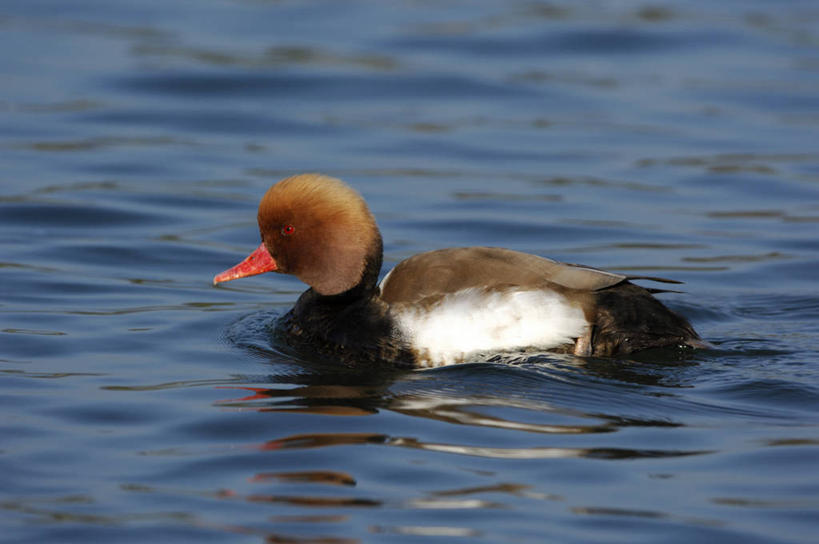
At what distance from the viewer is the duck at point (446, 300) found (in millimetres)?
6355

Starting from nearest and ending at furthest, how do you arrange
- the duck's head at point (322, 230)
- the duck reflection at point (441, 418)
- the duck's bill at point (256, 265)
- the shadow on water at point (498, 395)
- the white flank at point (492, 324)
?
the duck reflection at point (441, 418) → the shadow on water at point (498, 395) → the white flank at point (492, 324) → the duck's head at point (322, 230) → the duck's bill at point (256, 265)

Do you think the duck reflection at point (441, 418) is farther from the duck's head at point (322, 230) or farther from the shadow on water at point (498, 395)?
the duck's head at point (322, 230)

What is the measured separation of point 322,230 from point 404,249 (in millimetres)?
2537

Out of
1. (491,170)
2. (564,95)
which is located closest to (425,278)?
(491,170)

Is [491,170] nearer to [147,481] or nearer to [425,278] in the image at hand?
[425,278]

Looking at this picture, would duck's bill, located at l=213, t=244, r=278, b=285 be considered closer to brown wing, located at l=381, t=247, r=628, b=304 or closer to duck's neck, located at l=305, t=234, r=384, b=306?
duck's neck, located at l=305, t=234, r=384, b=306

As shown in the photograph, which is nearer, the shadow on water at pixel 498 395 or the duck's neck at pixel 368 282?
the shadow on water at pixel 498 395

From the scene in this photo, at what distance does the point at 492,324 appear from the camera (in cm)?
636

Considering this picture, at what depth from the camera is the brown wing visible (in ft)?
20.9

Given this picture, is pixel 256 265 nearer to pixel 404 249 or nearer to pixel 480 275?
pixel 480 275

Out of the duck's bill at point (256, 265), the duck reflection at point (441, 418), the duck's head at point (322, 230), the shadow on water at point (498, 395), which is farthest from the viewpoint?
the duck's bill at point (256, 265)

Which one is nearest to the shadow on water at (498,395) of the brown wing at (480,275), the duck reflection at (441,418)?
the duck reflection at (441,418)

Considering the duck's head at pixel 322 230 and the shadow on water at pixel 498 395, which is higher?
the duck's head at pixel 322 230

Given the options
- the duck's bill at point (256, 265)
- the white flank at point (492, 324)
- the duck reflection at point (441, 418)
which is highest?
the duck's bill at point (256, 265)
